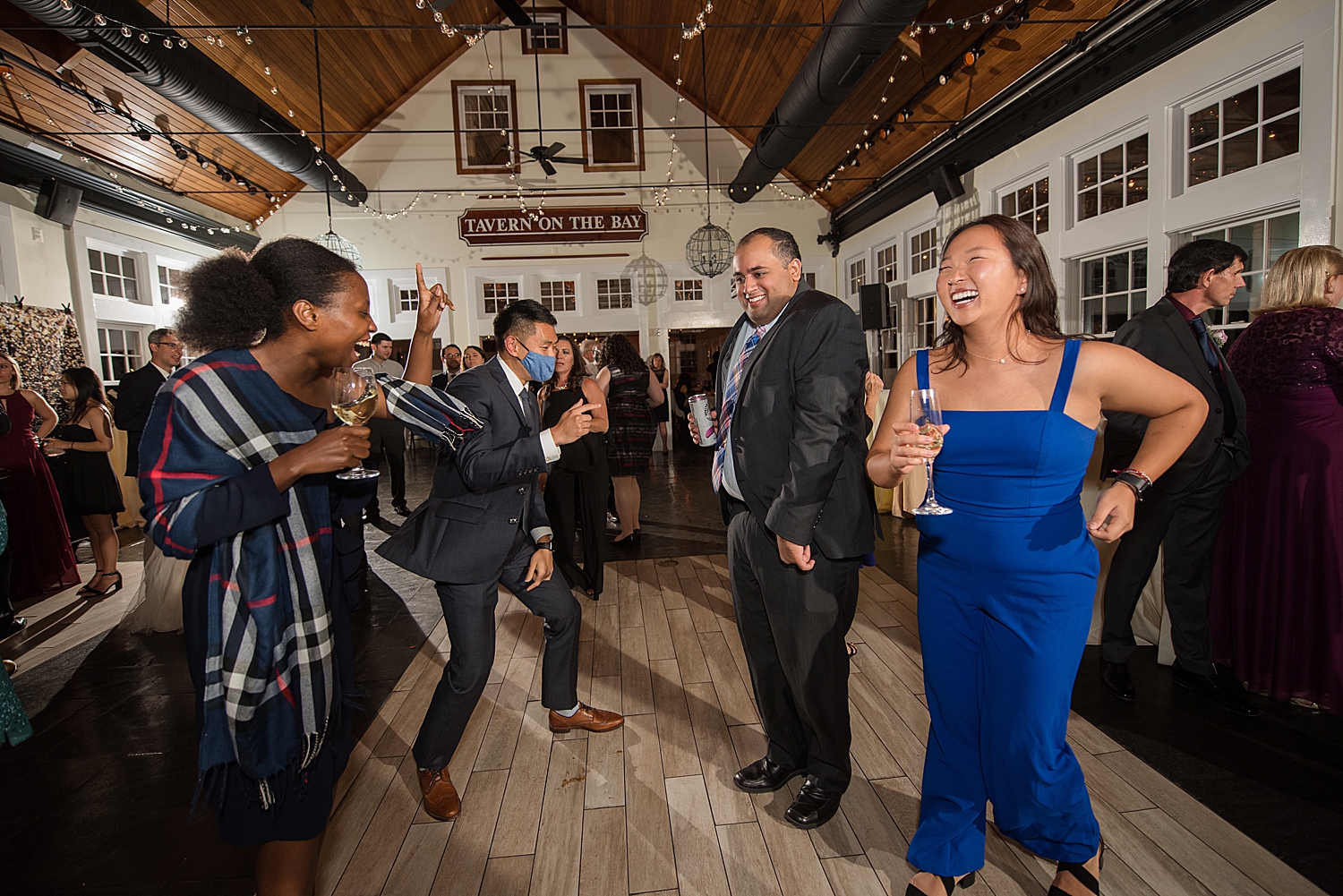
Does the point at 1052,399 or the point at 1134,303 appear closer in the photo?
the point at 1052,399

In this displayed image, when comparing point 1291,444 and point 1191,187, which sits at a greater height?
point 1191,187

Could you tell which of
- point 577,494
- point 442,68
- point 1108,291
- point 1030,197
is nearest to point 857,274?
point 1030,197

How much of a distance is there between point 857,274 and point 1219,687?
32.0 feet

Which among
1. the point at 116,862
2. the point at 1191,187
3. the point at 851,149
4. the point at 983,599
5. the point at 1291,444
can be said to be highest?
the point at 851,149

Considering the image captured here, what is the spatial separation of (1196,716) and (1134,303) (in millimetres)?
4121

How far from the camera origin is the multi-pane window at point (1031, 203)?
21.2 feet

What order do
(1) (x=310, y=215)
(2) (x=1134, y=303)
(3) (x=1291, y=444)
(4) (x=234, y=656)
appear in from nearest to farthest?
(4) (x=234, y=656) → (3) (x=1291, y=444) → (2) (x=1134, y=303) → (1) (x=310, y=215)

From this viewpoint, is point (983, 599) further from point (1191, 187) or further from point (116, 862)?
point (1191, 187)

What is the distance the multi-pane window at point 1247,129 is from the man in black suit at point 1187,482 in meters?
2.14

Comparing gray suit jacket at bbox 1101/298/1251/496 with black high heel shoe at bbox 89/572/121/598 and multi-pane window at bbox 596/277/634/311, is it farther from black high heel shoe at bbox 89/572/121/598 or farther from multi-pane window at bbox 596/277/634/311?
multi-pane window at bbox 596/277/634/311

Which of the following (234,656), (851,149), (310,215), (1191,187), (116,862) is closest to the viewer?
(234,656)

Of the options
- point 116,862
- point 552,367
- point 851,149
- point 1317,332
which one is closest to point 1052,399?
point 552,367

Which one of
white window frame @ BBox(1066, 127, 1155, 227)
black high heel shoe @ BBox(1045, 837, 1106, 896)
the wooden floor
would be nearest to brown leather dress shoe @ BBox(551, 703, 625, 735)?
the wooden floor

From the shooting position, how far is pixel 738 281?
6.84 ft
